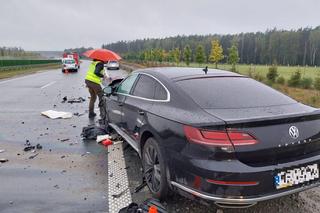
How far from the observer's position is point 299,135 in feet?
9.39

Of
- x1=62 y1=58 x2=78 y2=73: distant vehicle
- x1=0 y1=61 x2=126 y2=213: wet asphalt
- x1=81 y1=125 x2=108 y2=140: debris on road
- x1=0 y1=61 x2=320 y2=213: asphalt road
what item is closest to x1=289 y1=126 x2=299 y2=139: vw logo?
x1=0 y1=61 x2=320 y2=213: asphalt road

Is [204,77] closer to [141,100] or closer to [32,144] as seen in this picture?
[141,100]

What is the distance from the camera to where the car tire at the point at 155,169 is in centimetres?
330

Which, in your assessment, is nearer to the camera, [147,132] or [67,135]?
[147,132]

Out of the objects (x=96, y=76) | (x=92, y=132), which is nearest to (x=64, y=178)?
(x=92, y=132)

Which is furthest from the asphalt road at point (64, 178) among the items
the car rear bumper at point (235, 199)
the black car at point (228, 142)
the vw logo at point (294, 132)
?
the vw logo at point (294, 132)

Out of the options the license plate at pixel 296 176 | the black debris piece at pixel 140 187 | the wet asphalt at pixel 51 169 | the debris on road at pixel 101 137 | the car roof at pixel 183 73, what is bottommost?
the wet asphalt at pixel 51 169

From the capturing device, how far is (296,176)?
9.30 ft

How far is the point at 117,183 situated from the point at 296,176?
2.29 m

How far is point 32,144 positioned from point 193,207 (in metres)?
3.90

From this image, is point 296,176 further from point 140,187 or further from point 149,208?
point 140,187

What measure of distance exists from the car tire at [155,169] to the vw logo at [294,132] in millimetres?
1357

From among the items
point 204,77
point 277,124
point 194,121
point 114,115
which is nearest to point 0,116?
point 114,115

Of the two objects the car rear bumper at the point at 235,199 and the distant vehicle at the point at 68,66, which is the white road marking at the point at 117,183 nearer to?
the car rear bumper at the point at 235,199
